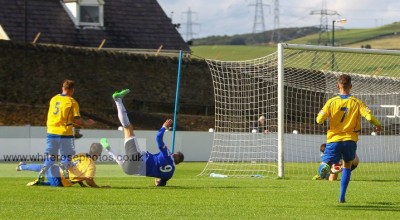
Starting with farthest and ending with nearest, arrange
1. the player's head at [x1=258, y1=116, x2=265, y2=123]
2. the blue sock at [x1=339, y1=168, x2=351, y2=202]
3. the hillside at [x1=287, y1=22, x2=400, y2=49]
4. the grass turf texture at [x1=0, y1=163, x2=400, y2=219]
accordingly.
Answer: the hillside at [x1=287, y1=22, x2=400, y2=49]
the player's head at [x1=258, y1=116, x2=265, y2=123]
the blue sock at [x1=339, y1=168, x2=351, y2=202]
the grass turf texture at [x1=0, y1=163, x2=400, y2=219]

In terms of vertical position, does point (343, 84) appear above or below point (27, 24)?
below

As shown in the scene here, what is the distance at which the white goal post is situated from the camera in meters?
25.2

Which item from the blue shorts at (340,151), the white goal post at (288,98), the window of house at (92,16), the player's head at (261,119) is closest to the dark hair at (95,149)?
the blue shorts at (340,151)

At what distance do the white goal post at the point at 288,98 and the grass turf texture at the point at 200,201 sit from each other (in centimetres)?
565

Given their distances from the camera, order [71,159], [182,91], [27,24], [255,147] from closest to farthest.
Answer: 1. [71,159]
2. [255,147]
3. [182,91]
4. [27,24]

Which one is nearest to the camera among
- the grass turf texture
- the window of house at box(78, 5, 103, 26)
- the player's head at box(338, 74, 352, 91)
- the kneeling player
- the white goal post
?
the grass turf texture

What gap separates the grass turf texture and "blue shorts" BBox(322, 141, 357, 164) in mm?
659

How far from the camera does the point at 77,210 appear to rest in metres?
12.6

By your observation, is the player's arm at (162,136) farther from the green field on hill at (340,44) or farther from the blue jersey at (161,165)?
the green field on hill at (340,44)

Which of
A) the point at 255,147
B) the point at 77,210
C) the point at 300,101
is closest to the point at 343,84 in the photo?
the point at 77,210

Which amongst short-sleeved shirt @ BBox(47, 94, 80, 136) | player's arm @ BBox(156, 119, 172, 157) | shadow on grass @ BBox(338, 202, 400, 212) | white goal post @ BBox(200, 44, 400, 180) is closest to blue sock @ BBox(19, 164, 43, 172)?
short-sleeved shirt @ BBox(47, 94, 80, 136)

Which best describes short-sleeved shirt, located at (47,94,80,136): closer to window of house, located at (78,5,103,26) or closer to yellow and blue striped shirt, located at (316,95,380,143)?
yellow and blue striped shirt, located at (316,95,380,143)

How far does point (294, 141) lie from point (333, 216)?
72.8 feet

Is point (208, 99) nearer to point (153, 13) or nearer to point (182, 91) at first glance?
point (182, 91)
